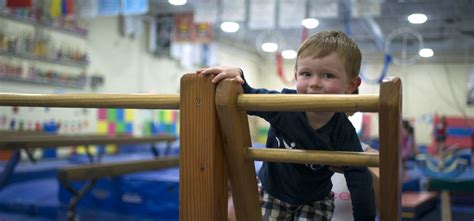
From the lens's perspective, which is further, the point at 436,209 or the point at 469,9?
the point at 469,9

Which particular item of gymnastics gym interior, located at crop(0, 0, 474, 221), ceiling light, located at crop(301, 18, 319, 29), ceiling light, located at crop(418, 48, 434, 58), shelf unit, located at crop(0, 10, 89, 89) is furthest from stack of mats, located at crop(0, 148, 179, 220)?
ceiling light, located at crop(418, 48, 434, 58)

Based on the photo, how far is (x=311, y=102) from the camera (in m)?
0.73

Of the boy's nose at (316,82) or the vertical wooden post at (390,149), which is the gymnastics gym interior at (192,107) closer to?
the vertical wooden post at (390,149)

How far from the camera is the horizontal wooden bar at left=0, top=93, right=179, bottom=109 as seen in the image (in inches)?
35.1

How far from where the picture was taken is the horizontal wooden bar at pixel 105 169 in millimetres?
Answer: 2994

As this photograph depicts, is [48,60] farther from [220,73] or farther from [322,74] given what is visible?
[220,73]

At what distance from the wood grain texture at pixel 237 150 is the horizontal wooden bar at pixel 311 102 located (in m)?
0.02

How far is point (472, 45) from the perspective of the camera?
16.1ft

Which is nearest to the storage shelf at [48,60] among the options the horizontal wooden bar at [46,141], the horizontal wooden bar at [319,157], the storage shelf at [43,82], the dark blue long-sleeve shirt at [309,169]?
the storage shelf at [43,82]

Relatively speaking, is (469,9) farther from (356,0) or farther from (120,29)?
(120,29)

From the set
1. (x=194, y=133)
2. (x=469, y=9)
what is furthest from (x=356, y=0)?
(x=194, y=133)

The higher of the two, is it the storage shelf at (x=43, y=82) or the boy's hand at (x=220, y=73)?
the storage shelf at (x=43, y=82)

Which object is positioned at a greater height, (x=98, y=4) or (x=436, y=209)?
Result: (x=98, y=4)

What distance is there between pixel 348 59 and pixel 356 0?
4.40m
